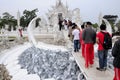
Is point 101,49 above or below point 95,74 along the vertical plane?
above

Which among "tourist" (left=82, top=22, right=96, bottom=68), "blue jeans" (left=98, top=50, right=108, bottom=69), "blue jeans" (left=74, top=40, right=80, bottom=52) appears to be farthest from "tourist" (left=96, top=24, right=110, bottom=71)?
"blue jeans" (left=74, top=40, right=80, bottom=52)

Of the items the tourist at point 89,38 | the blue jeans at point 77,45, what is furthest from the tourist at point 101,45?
the blue jeans at point 77,45

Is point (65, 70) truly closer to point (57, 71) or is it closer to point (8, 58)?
point (57, 71)

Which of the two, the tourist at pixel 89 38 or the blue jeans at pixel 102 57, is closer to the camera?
the blue jeans at pixel 102 57

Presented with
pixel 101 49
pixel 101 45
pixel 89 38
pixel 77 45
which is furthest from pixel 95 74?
pixel 77 45

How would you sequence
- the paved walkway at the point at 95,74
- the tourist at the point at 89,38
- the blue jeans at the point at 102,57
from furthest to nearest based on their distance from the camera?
the tourist at the point at 89,38 < the blue jeans at the point at 102,57 < the paved walkway at the point at 95,74

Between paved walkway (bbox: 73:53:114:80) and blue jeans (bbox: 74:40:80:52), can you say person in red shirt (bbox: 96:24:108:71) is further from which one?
blue jeans (bbox: 74:40:80:52)

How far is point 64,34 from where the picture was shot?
77.4 ft

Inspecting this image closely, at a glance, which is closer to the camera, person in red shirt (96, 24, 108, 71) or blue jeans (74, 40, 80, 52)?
person in red shirt (96, 24, 108, 71)

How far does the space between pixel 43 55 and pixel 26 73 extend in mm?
2605

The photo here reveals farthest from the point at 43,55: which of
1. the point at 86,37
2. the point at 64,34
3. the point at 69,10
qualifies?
the point at 69,10

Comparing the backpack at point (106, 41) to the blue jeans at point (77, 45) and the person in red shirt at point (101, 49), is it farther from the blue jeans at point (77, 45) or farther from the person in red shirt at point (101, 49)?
the blue jeans at point (77, 45)

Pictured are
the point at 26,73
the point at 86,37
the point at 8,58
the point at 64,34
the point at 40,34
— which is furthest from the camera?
the point at 40,34

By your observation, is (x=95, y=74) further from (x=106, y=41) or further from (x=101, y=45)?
(x=106, y=41)
